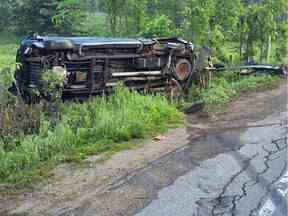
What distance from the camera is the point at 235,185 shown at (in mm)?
4727

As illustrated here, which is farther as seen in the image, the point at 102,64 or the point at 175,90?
the point at 175,90

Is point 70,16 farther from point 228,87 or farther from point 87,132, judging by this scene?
point 87,132

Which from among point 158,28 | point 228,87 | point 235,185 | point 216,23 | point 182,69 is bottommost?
point 235,185

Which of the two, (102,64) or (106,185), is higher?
(102,64)

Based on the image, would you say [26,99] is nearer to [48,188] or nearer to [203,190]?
[48,188]

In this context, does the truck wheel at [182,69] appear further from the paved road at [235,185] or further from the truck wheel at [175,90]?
the paved road at [235,185]

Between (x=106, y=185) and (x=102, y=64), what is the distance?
3864 millimetres

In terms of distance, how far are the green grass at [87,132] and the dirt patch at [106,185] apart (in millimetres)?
244

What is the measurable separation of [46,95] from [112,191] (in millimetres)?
3157

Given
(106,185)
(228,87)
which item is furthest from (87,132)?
(228,87)

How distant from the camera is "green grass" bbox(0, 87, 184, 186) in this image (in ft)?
17.3

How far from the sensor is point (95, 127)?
646 cm

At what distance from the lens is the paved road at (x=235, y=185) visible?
414 centimetres

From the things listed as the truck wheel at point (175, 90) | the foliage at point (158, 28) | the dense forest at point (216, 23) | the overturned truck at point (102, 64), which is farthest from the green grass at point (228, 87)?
the foliage at point (158, 28)
